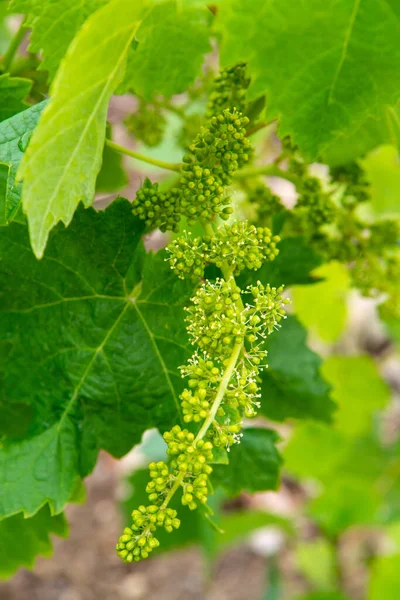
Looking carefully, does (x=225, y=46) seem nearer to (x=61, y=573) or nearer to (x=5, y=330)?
(x=5, y=330)

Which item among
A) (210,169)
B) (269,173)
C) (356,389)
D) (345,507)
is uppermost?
(210,169)

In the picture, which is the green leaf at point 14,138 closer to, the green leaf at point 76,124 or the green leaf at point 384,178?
the green leaf at point 76,124

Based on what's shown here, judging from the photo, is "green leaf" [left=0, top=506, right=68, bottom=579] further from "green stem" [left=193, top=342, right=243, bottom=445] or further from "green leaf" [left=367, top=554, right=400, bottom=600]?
"green leaf" [left=367, top=554, right=400, bottom=600]

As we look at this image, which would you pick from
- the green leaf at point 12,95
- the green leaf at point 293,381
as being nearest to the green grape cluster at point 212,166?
the green leaf at point 12,95

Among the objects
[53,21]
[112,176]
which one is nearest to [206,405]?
[53,21]

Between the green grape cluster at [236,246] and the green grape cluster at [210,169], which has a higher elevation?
the green grape cluster at [210,169]

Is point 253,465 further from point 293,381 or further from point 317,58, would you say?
point 317,58
